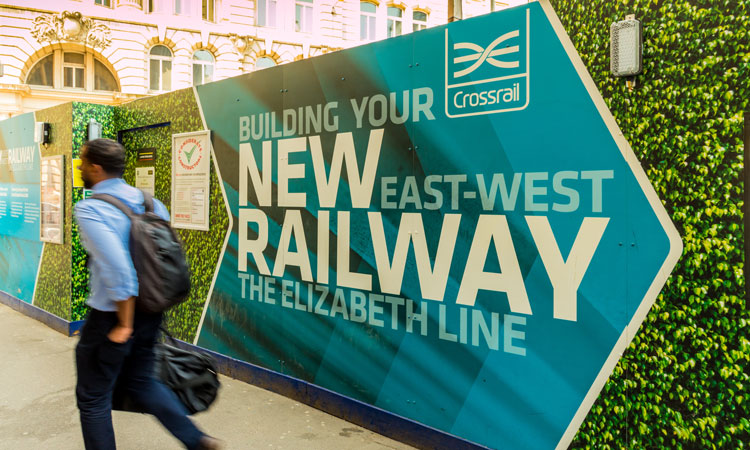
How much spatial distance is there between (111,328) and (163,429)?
1.68 meters

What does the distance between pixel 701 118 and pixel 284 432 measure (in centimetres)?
326

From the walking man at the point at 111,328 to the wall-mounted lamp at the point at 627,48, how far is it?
256 centimetres

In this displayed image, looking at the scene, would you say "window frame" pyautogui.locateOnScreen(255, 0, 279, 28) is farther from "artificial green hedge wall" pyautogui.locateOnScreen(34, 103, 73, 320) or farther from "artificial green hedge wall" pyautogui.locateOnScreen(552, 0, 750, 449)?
"artificial green hedge wall" pyautogui.locateOnScreen(552, 0, 750, 449)

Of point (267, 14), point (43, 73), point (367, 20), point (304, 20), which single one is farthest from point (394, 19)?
point (43, 73)

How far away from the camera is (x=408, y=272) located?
411 cm

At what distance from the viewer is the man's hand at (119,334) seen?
2891mm

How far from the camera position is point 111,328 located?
2.92 meters

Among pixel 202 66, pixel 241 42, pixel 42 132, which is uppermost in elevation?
pixel 241 42

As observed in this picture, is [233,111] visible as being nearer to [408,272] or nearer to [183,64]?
[408,272]

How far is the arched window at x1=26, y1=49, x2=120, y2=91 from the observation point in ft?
77.9

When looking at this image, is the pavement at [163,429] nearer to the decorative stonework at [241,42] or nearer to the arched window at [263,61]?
the decorative stonework at [241,42]

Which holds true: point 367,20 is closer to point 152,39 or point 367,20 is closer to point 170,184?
point 152,39

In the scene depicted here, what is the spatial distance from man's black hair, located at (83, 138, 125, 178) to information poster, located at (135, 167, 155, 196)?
365cm

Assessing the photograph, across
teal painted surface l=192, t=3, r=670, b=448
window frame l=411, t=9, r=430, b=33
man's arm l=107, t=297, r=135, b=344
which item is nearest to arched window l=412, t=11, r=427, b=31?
window frame l=411, t=9, r=430, b=33
